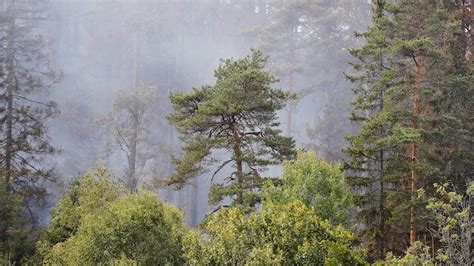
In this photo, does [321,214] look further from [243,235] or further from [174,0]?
[174,0]

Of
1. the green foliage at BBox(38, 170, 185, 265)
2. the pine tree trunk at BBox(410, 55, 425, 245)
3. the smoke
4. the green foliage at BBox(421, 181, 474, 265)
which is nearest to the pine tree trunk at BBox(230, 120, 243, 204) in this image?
the green foliage at BBox(38, 170, 185, 265)

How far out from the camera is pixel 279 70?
47.9 metres

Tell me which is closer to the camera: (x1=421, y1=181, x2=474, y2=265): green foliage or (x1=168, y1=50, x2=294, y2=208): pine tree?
(x1=421, y1=181, x2=474, y2=265): green foliage

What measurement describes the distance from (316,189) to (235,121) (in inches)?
188

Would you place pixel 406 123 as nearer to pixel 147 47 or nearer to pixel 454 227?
pixel 454 227

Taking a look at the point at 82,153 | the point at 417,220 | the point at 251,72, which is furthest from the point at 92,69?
the point at 417,220

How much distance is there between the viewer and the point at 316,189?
1834cm

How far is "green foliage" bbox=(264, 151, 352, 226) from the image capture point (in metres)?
18.0

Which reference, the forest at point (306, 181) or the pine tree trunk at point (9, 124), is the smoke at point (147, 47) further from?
the pine tree trunk at point (9, 124)

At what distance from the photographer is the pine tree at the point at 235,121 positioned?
64.9ft

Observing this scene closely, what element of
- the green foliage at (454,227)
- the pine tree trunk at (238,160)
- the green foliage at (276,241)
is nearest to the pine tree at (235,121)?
the pine tree trunk at (238,160)

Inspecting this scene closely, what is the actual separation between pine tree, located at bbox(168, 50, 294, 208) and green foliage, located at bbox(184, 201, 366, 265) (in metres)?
5.98

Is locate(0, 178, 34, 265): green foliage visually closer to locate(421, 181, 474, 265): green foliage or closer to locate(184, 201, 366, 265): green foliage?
locate(184, 201, 366, 265): green foliage

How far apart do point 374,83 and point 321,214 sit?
616cm
